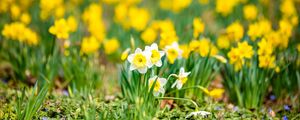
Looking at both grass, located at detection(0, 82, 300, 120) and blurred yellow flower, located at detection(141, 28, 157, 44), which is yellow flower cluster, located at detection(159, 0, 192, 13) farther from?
grass, located at detection(0, 82, 300, 120)

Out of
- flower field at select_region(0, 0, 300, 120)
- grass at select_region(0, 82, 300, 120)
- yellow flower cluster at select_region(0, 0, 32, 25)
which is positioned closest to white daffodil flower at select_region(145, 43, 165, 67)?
flower field at select_region(0, 0, 300, 120)

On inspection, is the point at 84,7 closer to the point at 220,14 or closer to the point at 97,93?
the point at 220,14

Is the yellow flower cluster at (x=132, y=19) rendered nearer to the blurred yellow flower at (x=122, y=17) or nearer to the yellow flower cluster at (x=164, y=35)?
the blurred yellow flower at (x=122, y=17)

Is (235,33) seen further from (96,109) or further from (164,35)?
(96,109)

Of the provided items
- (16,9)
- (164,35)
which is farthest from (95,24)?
(164,35)

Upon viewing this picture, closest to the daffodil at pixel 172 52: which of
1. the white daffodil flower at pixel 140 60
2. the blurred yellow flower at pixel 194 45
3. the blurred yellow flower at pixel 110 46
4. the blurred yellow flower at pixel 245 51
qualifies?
the blurred yellow flower at pixel 194 45

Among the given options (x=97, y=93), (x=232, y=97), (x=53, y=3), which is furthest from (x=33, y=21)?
(x=232, y=97)
